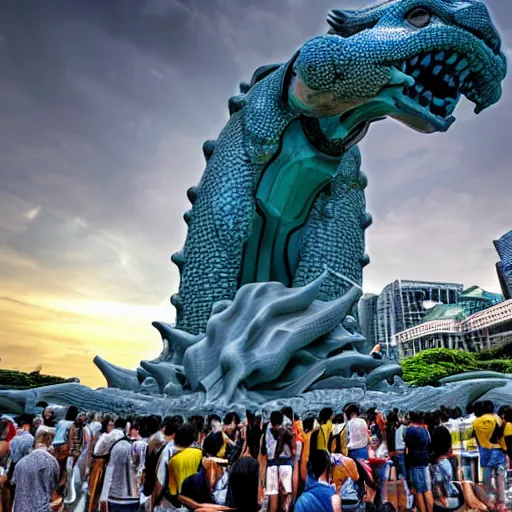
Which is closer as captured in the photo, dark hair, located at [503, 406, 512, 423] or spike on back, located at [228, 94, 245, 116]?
dark hair, located at [503, 406, 512, 423]

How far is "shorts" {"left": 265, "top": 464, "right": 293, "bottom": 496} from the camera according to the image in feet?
14.0

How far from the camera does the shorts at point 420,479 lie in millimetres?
4316

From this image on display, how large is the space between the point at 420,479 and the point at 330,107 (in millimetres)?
7334

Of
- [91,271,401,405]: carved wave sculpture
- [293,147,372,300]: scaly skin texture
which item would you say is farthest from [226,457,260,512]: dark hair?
[293,147,372,300]: scaly skin texture

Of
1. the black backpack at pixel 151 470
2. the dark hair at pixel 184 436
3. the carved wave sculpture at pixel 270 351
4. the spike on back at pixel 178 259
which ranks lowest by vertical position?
the black backpack at pixel 151 470

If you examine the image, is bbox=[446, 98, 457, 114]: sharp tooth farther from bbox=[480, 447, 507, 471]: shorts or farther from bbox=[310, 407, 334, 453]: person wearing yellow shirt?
bbox=[310, 407, 334, 453]: person wearing yellow shirt

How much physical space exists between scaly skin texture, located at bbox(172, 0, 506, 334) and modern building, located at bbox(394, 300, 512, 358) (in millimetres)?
22561

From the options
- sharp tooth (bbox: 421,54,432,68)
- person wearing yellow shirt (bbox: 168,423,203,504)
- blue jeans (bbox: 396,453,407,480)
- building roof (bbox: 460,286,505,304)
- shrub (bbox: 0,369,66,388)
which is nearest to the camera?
person wearing yellow shirt (bbox: 168,423,203,504)

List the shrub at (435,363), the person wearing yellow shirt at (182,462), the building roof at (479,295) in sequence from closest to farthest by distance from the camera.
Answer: the person wearing yellow shirt at (182,462) → the shrub at (435,363) → the building roof at (479,295)

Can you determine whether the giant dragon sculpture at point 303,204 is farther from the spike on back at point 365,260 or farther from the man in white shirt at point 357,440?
the man in white shirt at point 357,440

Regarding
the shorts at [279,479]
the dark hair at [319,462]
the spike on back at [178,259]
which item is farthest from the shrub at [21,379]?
the dark hair at [319,462]

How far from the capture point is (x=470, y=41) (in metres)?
10.1

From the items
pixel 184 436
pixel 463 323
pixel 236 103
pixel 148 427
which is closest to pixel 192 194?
pixel 236 103

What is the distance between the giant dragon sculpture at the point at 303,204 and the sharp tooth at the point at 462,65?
0.06 feet
